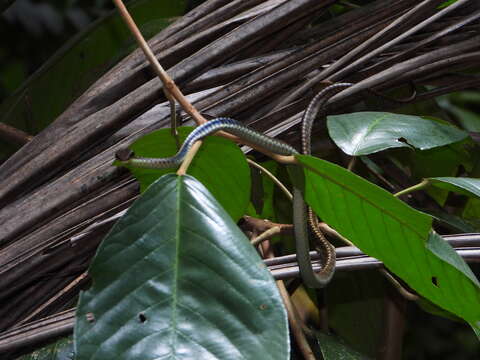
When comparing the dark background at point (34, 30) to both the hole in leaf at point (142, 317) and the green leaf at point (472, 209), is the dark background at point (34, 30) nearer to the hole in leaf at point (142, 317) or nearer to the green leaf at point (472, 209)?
the green leaf at point (472, 209)

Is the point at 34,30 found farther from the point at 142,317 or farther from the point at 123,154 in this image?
the point at 142,317

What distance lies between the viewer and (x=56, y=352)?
2.02 feet

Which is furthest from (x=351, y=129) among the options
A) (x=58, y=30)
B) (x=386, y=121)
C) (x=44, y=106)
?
(x=58, y=30)

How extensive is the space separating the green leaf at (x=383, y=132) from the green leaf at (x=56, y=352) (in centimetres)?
34

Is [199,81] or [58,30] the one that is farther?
[58,30]

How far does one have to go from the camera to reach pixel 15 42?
3.99ft

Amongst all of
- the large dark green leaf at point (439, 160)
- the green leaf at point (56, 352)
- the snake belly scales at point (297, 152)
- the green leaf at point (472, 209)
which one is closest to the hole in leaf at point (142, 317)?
the snake belly scales at point (297, 152)

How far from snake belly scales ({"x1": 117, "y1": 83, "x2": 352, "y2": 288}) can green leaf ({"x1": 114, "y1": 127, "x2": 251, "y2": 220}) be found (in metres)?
0.04

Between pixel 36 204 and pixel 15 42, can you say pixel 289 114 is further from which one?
pixel 15 42

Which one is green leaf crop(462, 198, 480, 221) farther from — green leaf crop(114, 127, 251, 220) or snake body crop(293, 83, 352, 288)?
green leaf crop(114, 127, 251, 220)

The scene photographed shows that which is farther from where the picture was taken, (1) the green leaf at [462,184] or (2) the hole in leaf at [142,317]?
(1) the green leaf at [462,184]

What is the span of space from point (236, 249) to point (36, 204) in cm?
31

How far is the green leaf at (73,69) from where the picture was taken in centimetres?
104

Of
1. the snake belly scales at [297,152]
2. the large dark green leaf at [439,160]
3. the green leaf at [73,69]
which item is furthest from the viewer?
the green leaf at [73,69]
